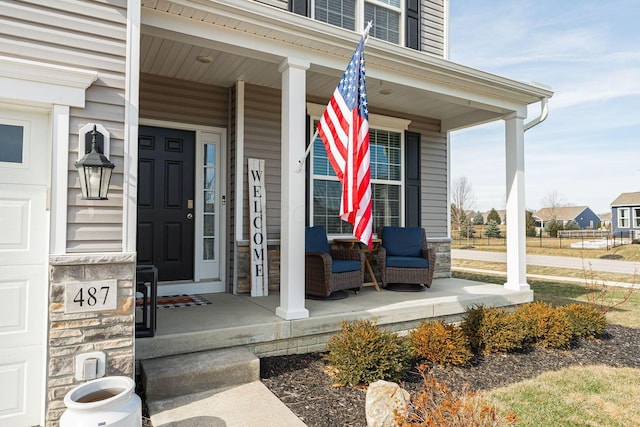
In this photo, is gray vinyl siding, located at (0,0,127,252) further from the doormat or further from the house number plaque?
the doormat

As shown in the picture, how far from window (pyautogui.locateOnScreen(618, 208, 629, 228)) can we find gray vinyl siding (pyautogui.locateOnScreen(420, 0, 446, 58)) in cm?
2912

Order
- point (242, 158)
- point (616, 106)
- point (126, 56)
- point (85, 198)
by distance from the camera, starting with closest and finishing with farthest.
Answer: point (85, 198), point (126, 56), point (242, 158), point (616, 106)

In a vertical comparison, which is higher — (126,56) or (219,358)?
(126,56)

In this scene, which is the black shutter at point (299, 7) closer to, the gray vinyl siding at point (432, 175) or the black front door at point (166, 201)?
the black front door at point (166, 201)

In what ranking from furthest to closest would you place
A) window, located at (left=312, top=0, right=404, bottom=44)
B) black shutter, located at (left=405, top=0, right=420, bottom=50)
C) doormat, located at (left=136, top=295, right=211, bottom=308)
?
black shutter, located at (left=405, top=0, right=420, bottom=50), window, located at (left=312, top=0, right=404, bottom=44), doormat, located at (left=136, top=295, right=211, bottom=308)

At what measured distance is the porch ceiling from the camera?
3.26 metres

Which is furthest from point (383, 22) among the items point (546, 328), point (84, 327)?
point (84, 327)

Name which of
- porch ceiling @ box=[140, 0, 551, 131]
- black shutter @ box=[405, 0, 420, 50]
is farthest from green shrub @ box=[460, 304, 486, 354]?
black shutter @ box=[405, 0, 420, 50]

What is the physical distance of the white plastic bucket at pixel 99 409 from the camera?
1.81 meters

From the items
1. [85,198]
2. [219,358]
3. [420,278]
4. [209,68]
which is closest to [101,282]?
[85,198]

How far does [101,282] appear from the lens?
248 cm

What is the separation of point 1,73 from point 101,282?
1.30m

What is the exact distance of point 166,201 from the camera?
4.73 m

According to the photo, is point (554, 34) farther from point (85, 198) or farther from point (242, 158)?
point (85, 198)
